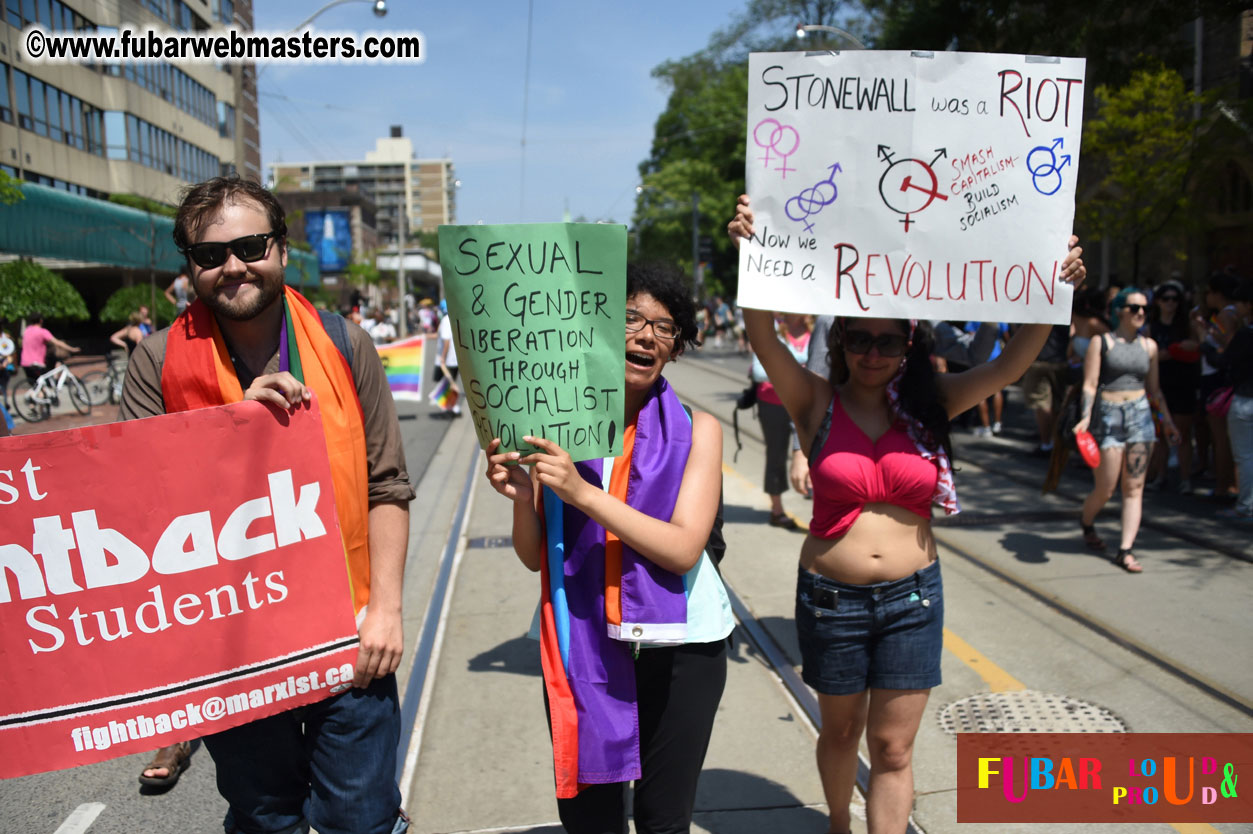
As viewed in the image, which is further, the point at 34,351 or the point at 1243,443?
the point at 34,351

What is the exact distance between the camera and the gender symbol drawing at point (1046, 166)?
2789 millimetres

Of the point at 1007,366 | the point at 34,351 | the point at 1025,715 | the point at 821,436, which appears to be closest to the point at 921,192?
the point at 1007,366

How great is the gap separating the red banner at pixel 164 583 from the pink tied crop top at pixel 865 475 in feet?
4.74

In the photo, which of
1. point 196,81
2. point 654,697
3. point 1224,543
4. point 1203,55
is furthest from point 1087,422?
point 196,81

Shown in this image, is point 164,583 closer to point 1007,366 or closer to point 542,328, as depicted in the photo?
point 542,328

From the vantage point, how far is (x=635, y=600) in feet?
7.37

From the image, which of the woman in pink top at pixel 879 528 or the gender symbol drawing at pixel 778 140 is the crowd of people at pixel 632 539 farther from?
the gender symbol drawing at pixel 778 140

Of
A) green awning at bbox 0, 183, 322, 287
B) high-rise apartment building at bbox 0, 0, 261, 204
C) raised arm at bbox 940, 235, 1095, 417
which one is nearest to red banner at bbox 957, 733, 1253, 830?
raised arm at bbox 940, 235, 1095, 417

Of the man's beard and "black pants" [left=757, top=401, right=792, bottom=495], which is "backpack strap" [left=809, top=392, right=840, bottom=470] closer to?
the man's beard

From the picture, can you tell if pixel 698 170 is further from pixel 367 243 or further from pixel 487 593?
pixel 367 243

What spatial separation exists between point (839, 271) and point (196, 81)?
4837 centimetres

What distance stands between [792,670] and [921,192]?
2.59 meters

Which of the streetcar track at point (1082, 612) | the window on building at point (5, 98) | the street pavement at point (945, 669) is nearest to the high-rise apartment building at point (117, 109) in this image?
the window on building at point (5, 98)

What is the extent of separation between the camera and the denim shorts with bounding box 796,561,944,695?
2783mm
